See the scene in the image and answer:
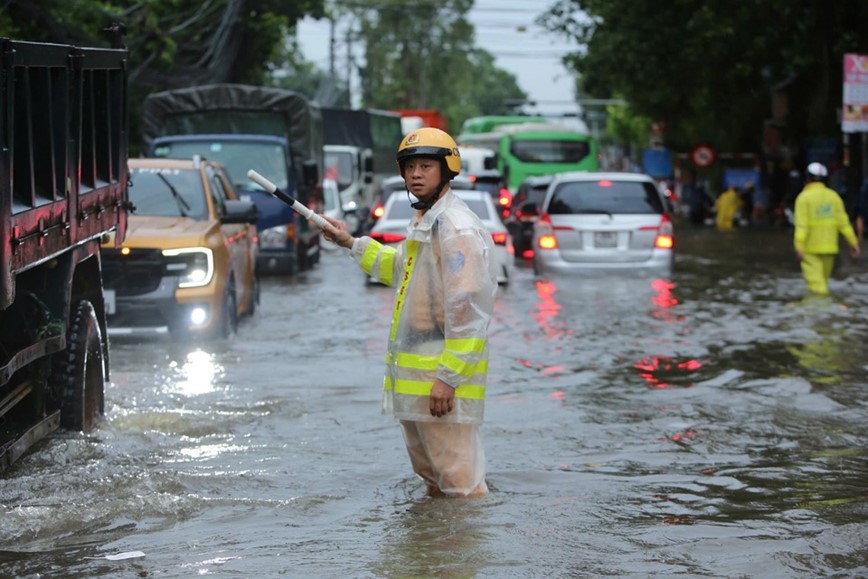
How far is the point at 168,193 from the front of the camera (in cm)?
1516

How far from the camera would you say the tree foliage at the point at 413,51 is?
309 feet

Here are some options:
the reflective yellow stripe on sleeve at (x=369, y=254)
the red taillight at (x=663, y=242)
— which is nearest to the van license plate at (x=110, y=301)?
the reflective yellow stripe on sleeve at (x=369, y=254)

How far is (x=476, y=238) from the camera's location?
6.80 metres

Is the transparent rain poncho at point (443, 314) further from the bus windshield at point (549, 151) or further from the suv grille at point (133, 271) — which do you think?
the bus windshield at point (549, 151)

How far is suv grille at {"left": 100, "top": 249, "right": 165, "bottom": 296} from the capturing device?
1368 cm

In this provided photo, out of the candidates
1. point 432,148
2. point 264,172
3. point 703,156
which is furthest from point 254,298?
point 703,156

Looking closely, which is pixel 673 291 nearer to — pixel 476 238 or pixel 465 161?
pixel 476 238

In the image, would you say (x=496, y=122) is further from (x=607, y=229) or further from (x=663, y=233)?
(x=607, y=229)

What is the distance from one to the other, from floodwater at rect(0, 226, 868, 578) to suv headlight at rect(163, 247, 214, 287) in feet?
2.00

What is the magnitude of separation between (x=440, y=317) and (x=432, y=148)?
2.33 feet

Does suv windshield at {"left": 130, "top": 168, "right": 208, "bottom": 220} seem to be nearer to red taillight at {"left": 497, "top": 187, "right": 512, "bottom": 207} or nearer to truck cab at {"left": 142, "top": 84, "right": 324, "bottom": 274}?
truck cab at {"left": 142, "top": 84, "right": 324, "bottom": 274}

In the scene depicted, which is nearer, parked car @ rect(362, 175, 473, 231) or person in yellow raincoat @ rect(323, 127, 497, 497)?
person in yellow raincoat @ rect(323, 127, 497, 497)

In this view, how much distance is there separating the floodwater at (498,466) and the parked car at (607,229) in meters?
4.78

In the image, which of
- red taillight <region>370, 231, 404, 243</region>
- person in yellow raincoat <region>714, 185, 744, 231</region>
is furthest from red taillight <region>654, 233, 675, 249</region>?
person in yellow raincoat <region>714, 185, 744, 231</region>
